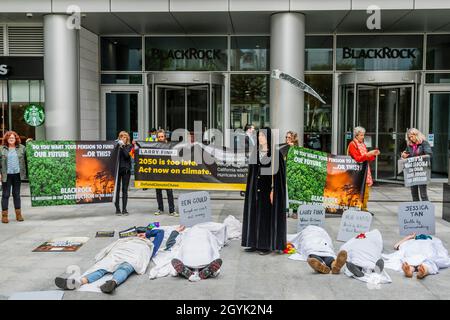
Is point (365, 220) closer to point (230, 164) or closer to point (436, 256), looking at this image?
point (436, 256)

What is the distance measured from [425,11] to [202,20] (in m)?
6.34

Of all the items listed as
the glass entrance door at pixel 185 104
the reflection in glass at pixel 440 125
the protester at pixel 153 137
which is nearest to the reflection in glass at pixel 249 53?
the glass entrance door at pixel 185 104

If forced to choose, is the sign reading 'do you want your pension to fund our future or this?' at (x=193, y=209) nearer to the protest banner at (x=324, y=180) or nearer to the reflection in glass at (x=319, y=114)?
the protest banner at (x=324, y=180)

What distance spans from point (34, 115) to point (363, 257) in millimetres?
12916

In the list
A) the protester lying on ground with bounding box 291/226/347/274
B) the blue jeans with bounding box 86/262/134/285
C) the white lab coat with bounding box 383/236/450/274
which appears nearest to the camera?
the blue jeans with bounding box 86/262/134/285

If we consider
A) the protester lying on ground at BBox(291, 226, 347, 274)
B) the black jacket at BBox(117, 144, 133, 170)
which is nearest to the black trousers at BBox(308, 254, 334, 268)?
the protester lying on ground at BBox(291, 226, 347, 274)

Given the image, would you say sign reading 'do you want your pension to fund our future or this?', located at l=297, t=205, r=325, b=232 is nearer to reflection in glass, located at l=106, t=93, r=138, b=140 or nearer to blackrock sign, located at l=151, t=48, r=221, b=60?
blackrock sign, located at l=151, t=48, r=221, b=60

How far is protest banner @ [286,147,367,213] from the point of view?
401 inches

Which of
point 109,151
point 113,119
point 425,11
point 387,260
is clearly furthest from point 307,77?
point 387,260

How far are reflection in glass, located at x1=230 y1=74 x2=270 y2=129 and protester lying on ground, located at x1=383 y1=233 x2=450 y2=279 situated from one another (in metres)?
10.3

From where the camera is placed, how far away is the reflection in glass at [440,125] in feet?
53.7

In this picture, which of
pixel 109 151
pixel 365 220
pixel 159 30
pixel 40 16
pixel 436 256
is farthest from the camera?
pixel 159 30

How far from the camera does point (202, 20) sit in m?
15.0

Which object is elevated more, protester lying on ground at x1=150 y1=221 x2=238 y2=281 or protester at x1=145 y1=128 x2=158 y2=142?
protester at x1=145 y1=128 x2=158 y2=142
